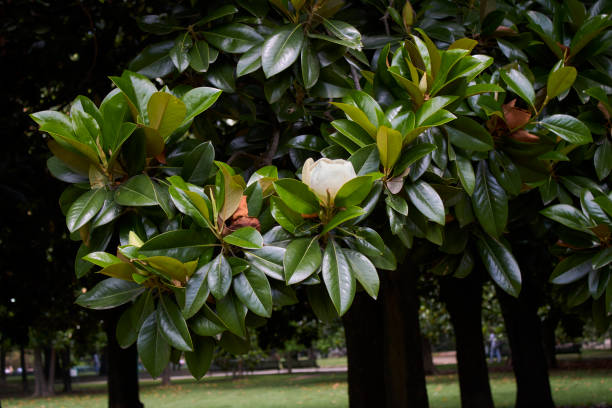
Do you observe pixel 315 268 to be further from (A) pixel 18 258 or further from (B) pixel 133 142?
(A) pixel 18 258

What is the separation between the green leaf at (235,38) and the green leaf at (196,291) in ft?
3.22

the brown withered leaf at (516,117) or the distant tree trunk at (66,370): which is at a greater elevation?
the brown withered leaf at (516,117)

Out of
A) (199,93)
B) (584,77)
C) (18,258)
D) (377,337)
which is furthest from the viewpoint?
(377,337)

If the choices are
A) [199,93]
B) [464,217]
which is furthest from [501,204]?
[199,93]

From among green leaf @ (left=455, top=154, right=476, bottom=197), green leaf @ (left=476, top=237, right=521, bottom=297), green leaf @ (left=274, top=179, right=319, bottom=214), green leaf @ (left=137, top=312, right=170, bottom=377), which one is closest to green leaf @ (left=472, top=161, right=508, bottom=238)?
green leaf @ (left=476, top=237, right=521, bottom=297)

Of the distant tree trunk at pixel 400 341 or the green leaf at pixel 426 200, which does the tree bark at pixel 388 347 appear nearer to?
the distant tree trunk at pixel 400 341

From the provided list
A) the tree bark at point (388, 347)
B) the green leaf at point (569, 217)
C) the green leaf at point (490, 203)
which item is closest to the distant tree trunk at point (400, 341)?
the tree bark at point (388, 347)

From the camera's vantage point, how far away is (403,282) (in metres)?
6.48

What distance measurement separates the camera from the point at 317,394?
60.4 ft

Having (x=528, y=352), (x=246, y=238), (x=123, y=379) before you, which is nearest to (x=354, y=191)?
(x=246, y=238)

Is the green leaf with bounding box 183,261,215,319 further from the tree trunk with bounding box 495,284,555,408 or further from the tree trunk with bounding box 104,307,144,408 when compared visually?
the tree trunk with bounding box 495,284,555,408

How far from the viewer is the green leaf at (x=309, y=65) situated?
2037 mm

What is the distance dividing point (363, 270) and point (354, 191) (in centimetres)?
20

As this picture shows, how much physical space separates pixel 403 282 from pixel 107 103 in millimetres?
5236
